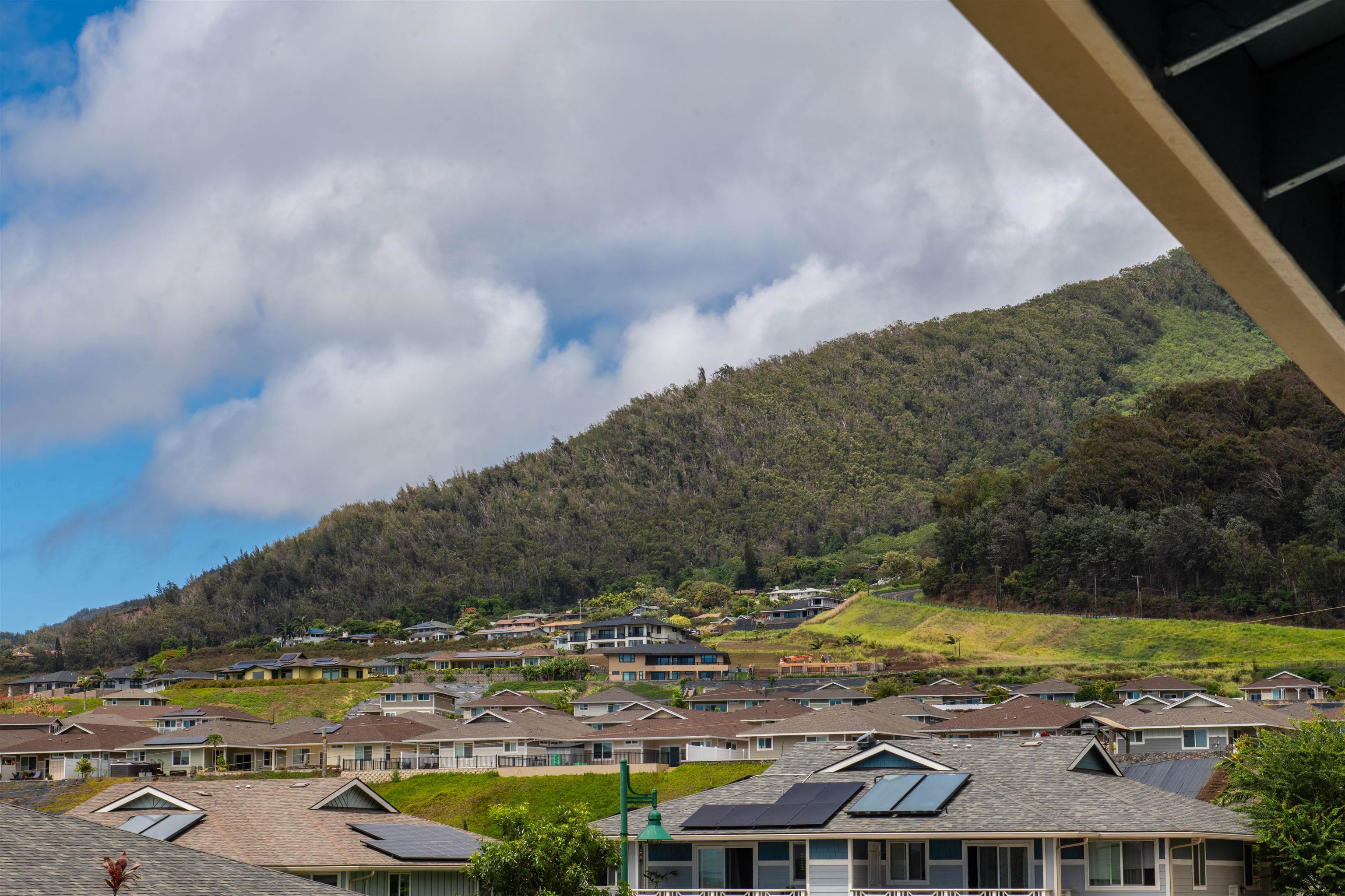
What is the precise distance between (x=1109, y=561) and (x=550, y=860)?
86.0 meters

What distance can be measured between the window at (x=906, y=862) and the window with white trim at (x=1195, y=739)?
90.7 feet

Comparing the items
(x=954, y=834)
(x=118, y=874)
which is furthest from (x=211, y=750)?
(x=118, y=874)

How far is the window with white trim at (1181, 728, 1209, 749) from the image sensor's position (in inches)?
2071

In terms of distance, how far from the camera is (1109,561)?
10256cm

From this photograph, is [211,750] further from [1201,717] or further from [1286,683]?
[1286,683]

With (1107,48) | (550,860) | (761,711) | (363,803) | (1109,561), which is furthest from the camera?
(1109,561)

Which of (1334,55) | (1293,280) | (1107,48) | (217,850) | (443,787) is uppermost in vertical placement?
(1334,55)

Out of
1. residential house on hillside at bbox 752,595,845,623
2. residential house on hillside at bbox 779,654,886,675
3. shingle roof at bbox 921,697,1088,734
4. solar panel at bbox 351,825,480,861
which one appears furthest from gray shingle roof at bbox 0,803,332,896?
residential house on hillside at bbox 752,595,845,623

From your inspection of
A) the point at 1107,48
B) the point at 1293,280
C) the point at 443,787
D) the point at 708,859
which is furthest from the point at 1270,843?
the point at 443,787

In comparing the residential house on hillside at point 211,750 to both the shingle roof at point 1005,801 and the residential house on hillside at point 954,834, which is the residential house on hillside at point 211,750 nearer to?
the shingle roof at point 1005,801

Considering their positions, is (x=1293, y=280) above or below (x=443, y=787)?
above

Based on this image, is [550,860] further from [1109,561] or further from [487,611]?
[487,611]

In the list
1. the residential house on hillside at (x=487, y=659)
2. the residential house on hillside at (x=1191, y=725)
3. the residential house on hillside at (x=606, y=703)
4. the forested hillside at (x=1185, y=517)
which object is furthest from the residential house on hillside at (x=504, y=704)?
the forested hillside at (x=1185, y=517)

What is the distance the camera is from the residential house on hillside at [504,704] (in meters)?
71.2
